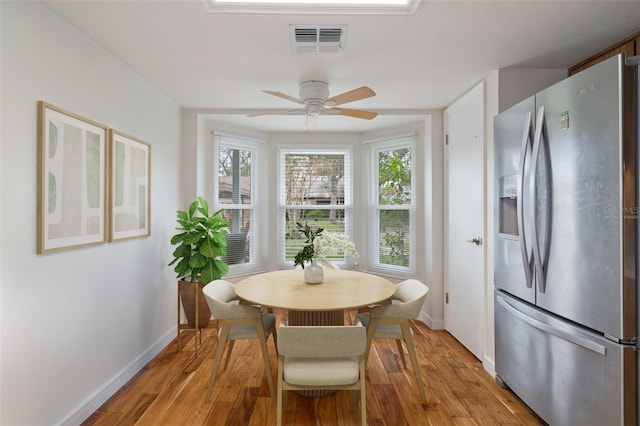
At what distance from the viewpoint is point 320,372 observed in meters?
1.76

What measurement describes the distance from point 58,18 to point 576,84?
2.92m

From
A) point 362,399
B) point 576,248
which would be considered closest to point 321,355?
point 362,399

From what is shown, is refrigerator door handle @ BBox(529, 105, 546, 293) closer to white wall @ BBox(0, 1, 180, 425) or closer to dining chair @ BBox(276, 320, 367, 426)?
dining chair @ BBox(276, 320, 367, 426)

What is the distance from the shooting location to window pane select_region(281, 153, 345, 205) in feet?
14.5

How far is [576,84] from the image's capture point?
5.57ft

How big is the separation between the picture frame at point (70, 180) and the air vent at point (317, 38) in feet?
4.75

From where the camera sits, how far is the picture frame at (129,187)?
91.7 inches

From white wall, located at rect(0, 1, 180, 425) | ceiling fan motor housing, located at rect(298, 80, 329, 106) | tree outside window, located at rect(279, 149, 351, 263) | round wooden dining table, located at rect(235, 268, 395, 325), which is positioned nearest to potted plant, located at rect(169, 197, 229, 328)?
white wall, located at rect(0, 1, 180, 425)

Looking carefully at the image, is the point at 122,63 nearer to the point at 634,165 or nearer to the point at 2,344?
the point at 2,344

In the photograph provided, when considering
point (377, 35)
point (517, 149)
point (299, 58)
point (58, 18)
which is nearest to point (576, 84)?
point (517, 149)

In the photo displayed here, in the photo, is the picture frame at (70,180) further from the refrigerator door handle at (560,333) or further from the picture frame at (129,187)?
the refrigerator door handle at (560,333)

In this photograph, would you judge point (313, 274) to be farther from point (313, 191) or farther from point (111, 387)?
point (313, 191)

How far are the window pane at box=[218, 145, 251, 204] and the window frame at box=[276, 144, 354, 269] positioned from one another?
420mm

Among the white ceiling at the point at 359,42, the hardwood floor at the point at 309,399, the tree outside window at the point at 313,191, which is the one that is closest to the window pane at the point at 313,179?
the tree outside window at the point at 313,191
